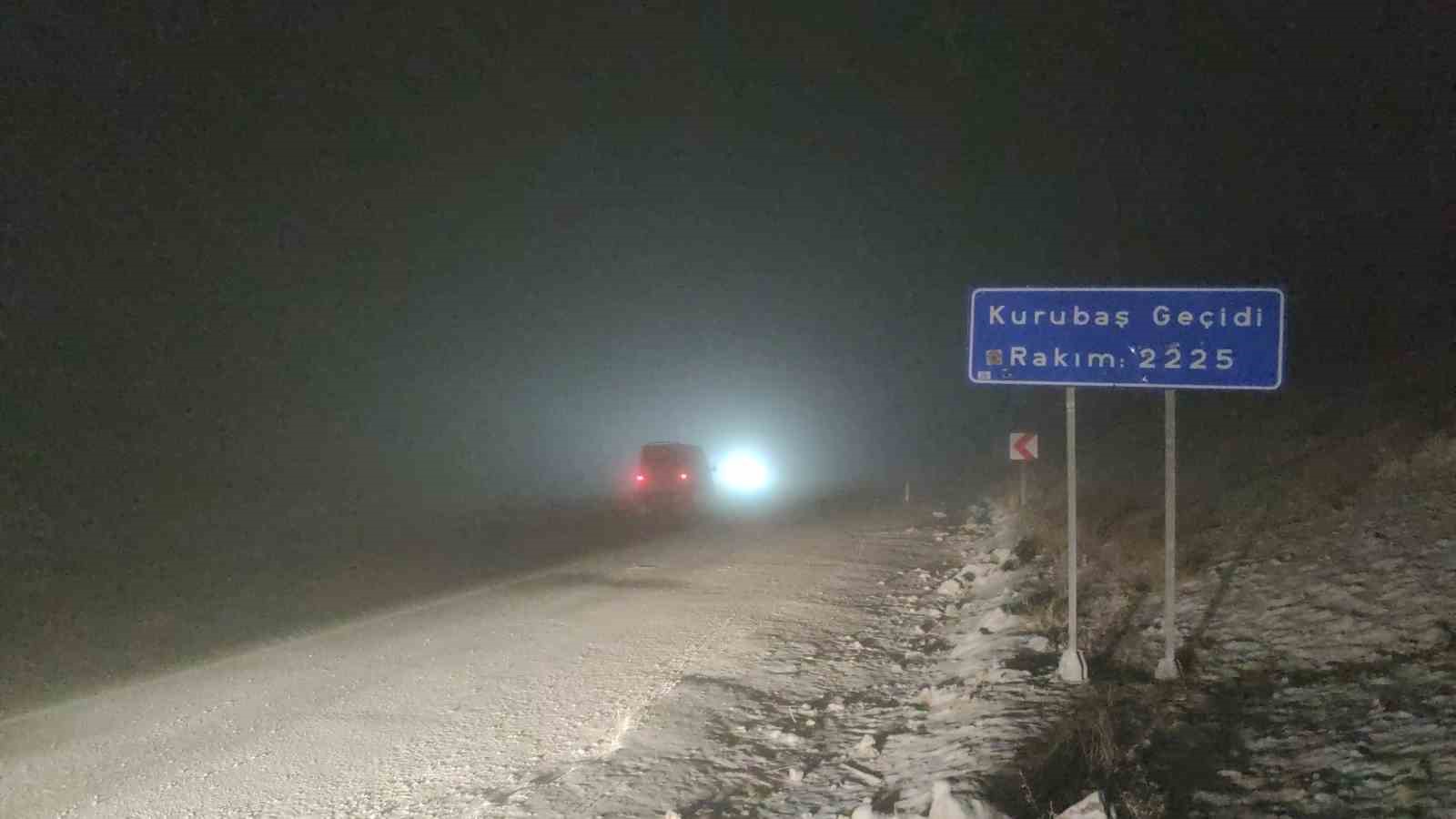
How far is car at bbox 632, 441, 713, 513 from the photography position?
25.1 m

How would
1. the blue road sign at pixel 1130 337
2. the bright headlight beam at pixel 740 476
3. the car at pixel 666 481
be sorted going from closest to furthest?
the blue road sign at pixel 1130 337 → the car at pixel 666 481 → the bright headlight beam at pixel 740 476

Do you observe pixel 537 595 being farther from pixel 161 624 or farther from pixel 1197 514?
pixel 1197 514

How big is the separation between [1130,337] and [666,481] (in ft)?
58.6

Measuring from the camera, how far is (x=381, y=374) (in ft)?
211

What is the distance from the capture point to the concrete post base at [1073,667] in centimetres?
791

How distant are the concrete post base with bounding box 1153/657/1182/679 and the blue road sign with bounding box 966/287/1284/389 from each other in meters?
1.89

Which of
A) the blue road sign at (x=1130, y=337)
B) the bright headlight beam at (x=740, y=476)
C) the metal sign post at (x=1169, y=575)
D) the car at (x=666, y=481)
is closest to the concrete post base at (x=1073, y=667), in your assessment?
the metal sign post at (x=1169, y=575)

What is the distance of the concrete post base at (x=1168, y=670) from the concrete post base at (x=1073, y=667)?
491 mm

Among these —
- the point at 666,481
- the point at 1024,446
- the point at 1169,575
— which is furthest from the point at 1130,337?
the point at 666,481

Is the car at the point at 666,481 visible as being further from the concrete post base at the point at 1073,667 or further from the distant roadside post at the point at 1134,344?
the concrete post base at the point at 1073,667

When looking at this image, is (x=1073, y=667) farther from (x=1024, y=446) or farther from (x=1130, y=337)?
(x=1024, y=446)

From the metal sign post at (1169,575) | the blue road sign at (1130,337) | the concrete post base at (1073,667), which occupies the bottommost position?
the concrete post base at (1073,667)

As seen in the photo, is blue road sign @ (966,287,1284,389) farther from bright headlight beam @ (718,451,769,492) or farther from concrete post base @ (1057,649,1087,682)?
bright headlight beam @ (718,451,769,492)

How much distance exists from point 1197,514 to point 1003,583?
266cm
